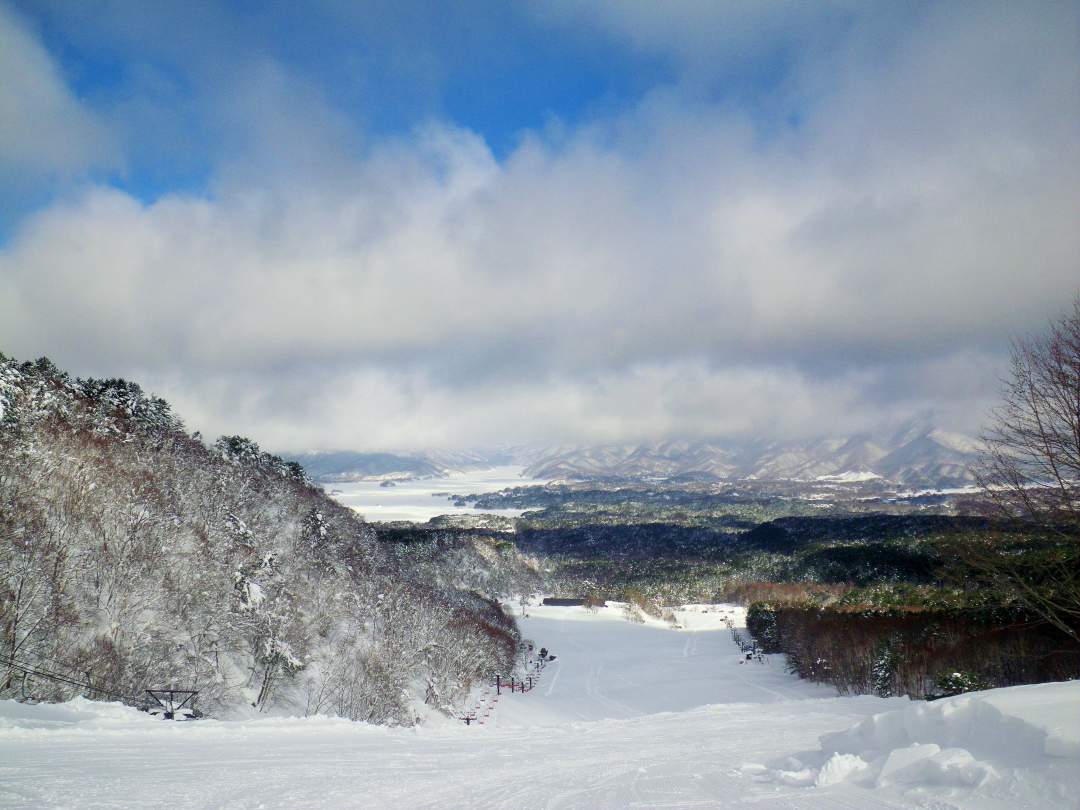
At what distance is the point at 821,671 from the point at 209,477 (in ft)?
211

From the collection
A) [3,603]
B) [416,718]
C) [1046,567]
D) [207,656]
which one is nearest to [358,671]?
[416,718]

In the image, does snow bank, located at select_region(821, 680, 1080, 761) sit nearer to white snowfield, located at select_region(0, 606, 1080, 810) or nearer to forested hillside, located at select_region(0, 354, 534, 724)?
white snowfield, located at select_region(0, 606, 1080, 810)

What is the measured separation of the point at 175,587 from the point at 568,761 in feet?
109

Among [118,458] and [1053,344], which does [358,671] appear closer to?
[118,458]

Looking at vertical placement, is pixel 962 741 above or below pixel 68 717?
above

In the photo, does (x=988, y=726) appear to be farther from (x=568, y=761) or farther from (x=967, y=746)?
(x=568, y=761)

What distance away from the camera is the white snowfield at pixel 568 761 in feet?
22.9

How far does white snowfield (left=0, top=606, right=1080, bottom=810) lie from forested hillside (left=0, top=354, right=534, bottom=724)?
11.9 m

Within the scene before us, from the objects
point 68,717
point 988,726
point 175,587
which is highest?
point 988,726

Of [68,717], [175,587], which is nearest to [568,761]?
[68,717]

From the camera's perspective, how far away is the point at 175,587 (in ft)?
114

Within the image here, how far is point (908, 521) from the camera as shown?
188875 mm

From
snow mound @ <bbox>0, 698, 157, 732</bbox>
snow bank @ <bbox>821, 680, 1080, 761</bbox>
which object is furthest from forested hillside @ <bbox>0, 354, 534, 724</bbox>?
snow bank @ <bbox>821, 680, 1080, 761</bbox>

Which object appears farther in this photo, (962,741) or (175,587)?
(175,587)
